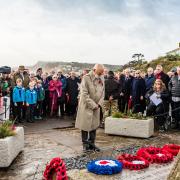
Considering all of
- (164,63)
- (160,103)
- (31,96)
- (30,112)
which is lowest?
(30,112)

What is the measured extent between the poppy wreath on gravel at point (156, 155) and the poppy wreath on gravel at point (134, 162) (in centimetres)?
21

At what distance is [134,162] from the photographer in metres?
6.91

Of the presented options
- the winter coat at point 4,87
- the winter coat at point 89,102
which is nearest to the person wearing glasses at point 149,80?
the winter coat at point 89,102

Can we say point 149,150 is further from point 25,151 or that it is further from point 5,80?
point 5,80

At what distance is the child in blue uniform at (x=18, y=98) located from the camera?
43.5 feet

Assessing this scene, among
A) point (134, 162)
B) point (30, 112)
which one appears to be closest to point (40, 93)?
point (30, 112)

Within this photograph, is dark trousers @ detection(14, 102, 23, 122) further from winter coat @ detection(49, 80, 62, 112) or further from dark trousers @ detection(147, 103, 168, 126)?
dark trousers @ detection(147, 103, 168, 126)

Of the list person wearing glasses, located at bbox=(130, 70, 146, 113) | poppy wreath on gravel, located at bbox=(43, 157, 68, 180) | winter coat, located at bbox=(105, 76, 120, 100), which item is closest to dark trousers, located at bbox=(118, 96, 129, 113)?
person wearing glasses, located at bbox=(130, 70, 146, 113)

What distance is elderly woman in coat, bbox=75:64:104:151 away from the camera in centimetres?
875

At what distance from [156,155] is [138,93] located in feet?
19.1

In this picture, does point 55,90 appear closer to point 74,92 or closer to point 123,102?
point 74,92

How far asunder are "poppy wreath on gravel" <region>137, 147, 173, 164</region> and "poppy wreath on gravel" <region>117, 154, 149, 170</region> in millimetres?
213

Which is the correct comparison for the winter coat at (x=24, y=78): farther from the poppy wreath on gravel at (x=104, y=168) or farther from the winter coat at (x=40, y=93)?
the poppy wreath on gravel at (x=104, y=168)

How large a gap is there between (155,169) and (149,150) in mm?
1388
